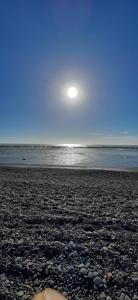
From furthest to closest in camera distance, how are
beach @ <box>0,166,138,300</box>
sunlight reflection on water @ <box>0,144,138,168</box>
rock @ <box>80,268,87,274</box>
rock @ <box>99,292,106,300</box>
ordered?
sunlight reflection on water @ <box>0,144,138,168</box>, rock @ <box>80,268,87,274</box>, beach @ <box>0,166,138,300</box>, rock @ <box>99,292,106,300</box>

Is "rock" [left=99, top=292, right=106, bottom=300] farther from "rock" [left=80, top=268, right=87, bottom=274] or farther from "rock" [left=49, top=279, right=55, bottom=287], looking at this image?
"rock" [left=49, top=279, right=55, bottom=287]

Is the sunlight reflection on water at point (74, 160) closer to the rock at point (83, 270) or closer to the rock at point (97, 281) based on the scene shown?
the rock at point (83, 270)

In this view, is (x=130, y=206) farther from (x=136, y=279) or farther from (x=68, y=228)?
(x=136, y=279)

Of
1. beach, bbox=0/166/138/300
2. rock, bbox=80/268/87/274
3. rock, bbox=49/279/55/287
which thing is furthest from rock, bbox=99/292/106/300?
rock, bbox=49/279/55/287

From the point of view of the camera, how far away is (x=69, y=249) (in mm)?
6922

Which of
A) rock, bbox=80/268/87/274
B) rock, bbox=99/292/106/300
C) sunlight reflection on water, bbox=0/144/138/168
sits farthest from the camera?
sunlight reflection on water, bbox=0/144/138/168

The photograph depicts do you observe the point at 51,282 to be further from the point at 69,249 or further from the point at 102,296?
the point at 69,249

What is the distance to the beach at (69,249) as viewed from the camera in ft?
17.4

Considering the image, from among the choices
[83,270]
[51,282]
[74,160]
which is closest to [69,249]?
[83,270]

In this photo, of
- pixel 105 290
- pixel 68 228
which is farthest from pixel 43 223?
pixel 105 290

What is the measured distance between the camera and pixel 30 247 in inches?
273

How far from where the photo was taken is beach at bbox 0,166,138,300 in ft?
17.4

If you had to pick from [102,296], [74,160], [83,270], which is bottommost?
[102,296]

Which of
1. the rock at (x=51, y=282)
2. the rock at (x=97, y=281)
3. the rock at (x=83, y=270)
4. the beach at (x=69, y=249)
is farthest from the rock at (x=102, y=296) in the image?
the rock at (x=51, y=282)
